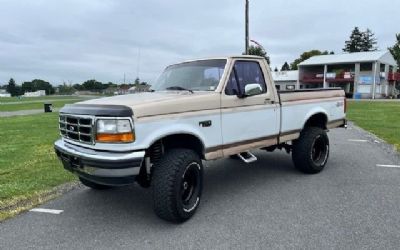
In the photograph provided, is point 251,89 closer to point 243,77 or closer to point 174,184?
point 243,77

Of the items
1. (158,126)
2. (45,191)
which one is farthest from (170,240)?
(45,191)

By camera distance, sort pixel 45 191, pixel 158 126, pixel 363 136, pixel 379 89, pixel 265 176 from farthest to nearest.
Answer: pixel 379 89 < pixel 363 136 < pixel 265 176 < pixel 45 191 < pixel 158 126

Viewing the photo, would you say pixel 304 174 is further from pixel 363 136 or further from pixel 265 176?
pixel 363 136

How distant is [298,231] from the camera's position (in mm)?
4379

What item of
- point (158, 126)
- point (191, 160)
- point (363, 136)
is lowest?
point (363, 136)

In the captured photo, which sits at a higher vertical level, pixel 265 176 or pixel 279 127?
pixel 279 127

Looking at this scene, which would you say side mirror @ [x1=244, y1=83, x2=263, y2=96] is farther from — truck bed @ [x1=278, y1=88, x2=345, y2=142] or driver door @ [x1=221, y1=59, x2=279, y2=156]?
truck bed @ [x1=278, y1=88, x2=345, y2=142]

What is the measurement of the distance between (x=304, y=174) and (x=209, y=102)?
9.29 ft

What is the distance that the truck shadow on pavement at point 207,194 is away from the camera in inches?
199

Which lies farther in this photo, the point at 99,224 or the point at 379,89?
the point at 379,89

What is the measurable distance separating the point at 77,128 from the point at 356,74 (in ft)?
213

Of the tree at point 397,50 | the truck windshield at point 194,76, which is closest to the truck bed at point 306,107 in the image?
the truck windshield at point 194,76

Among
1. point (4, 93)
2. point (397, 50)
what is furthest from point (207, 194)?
point (4, 93)

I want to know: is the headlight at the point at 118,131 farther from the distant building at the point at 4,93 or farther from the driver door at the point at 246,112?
the distant building at the point at 4,93
